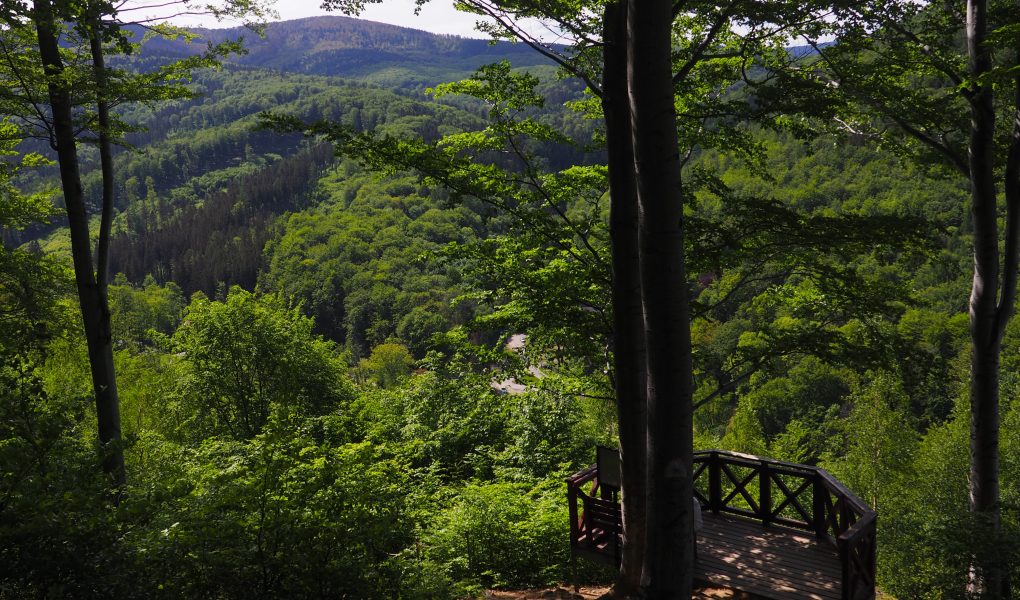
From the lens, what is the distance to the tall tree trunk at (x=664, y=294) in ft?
13.0

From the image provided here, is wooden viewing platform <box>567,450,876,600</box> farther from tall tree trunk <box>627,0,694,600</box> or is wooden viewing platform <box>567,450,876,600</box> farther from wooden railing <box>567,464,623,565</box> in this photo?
tall tree trunk <box>627,0,694,600</box>

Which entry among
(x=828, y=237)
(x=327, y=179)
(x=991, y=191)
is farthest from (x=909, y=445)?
(x=327, y=179)

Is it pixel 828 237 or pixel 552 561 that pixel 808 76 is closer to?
pixel 828 237

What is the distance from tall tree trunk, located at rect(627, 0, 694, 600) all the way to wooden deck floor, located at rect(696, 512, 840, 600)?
11.2 feet

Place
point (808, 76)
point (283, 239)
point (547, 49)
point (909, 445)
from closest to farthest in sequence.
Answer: point (547, 49) → point (808, 76) → point (909, 445) → point (283, 239)

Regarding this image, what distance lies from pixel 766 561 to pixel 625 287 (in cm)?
376

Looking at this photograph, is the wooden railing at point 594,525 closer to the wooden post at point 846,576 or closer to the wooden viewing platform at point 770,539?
the wooden viewing platform at point 770,539

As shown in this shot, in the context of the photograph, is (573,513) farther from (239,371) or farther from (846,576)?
(239,371)

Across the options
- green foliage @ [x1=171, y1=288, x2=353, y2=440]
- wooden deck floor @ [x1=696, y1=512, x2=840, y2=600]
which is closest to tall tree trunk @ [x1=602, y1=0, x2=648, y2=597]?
wooden deck floor @ [x1=696, y1=512, x2=840, y2=600]

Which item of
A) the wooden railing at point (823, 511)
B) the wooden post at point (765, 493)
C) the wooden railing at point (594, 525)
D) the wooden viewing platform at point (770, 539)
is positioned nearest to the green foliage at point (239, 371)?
the wooden railing at point (594, 525)

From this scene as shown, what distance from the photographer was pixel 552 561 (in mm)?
9086

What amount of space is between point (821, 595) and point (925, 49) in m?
6.64

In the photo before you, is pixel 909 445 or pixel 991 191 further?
pixel 909 445

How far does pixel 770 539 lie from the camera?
7910 millimetres
